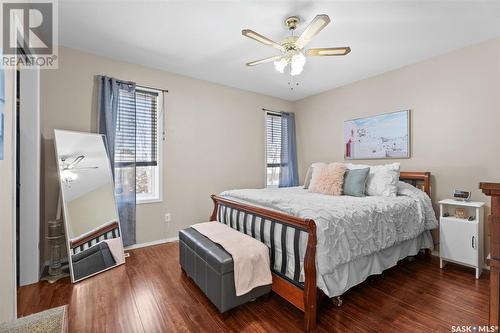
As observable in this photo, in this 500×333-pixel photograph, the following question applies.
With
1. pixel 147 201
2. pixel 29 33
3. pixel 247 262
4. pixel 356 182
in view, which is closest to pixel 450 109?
pixel 356 182

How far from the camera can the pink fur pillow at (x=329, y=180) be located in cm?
293

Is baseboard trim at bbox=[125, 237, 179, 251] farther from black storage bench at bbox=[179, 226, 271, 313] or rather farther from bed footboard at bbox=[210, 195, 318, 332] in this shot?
bed footboard at bbox=[210, 195, 318, 332]

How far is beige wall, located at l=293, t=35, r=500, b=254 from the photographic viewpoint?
2.54 metres

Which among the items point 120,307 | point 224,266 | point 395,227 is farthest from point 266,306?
point 395,227

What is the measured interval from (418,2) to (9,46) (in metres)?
3.15

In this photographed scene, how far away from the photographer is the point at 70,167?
2.56m

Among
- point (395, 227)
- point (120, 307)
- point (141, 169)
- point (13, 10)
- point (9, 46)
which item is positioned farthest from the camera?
point (141, 169)

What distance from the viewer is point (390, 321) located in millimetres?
1724

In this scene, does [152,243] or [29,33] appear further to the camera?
[152,243]

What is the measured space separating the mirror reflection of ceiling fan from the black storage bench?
1.53 m

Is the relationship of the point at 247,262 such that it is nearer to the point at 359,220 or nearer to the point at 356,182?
the point at 359,220

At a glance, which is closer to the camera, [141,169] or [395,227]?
[395,227]

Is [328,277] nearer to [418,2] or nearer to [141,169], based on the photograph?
[418,2]

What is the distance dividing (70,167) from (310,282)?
2.74 metres
